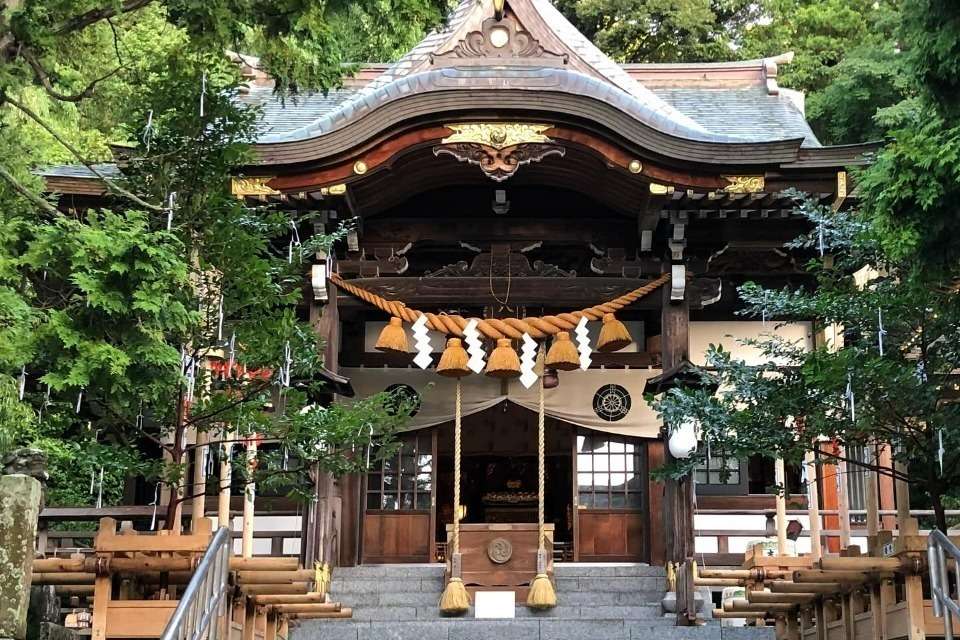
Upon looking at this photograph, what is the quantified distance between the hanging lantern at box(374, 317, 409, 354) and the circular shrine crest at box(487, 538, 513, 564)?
82.7 inches

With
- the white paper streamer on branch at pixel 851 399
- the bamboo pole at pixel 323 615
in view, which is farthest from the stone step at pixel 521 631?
the white paper streamer on branch at pixel 851 399

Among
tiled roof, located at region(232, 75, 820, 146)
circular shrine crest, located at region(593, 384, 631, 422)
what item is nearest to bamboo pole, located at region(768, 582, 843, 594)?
circular shrine crest, located at region(593, 384, 631, 422)

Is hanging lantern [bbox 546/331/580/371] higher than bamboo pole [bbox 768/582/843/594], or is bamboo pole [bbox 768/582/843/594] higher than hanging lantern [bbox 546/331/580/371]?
hanging lantern [bbox 546/331/580/371]

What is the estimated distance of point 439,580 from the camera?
1136 centimetres

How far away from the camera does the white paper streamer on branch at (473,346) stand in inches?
443

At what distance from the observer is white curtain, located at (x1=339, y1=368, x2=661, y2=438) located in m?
12.7

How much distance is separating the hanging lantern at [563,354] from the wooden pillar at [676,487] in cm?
91

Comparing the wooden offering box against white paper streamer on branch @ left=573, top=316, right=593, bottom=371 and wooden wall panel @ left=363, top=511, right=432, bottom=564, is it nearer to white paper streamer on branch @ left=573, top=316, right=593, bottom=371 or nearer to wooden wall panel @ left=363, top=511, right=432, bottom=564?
wooden wall panel @ left=363, top=511, right=432, bottom=564

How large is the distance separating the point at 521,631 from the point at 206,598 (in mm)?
4235

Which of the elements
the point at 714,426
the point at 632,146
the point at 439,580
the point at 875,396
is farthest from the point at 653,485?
the point at 875,396

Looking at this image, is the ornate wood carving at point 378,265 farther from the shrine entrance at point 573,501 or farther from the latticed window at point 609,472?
the latticed window at point 609,472

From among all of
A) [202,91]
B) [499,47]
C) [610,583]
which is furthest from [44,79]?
[610,583]

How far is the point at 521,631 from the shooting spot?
9.78 m

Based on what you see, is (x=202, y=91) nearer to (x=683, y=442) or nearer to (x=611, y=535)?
(x=683, y=442)
